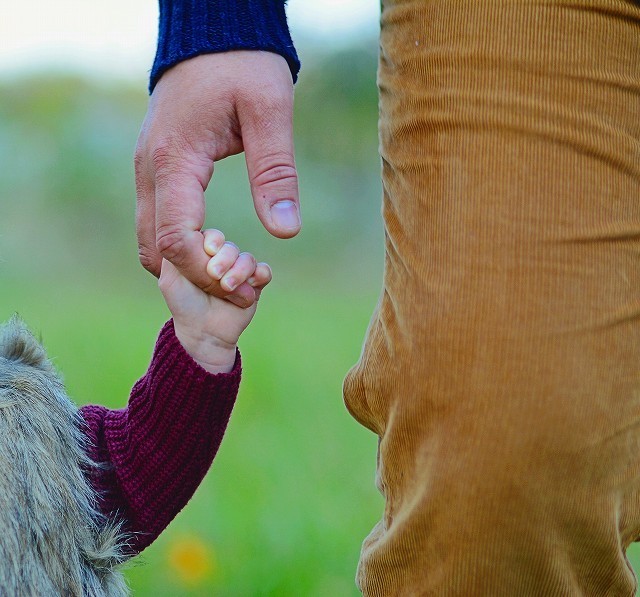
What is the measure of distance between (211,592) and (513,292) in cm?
135

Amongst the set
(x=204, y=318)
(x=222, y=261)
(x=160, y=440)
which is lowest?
(x=160, y=440)

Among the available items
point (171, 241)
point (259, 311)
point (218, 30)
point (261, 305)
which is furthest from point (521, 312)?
point (261, 305)

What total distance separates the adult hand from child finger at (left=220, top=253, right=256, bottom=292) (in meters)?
0.04

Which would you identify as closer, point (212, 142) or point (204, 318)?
point (212, 142)

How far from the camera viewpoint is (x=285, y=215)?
1290mm

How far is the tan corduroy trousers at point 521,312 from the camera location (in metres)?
1.01

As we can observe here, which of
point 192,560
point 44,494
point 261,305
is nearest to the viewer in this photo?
point 44,494

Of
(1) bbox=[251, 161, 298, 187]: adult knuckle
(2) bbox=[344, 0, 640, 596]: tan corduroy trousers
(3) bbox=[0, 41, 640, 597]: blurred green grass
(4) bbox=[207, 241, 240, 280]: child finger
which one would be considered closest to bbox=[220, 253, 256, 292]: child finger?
(4) bbox=[207, 241, 240, 280]: child finger

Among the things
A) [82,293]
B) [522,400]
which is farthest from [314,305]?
[522,400]

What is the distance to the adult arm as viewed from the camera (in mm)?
1282

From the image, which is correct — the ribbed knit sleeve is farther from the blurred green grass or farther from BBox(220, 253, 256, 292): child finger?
the blurred green grass

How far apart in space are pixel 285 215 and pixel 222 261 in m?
0.11

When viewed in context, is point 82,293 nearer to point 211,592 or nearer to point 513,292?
point 211,592

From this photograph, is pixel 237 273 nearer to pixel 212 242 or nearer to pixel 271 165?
pixel 212 242
